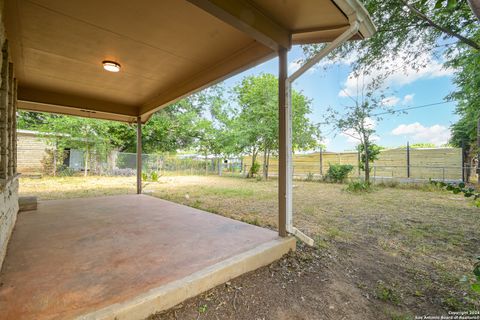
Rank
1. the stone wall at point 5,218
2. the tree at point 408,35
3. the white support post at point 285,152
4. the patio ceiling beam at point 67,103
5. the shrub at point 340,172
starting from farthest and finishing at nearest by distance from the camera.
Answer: the shrub at point 340,172
the patio ceiling beam at point 67,103
the tree at point 408,35
the white support post at point 285,152
the stone wall at point 5,218

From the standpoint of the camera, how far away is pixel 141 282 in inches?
62.6

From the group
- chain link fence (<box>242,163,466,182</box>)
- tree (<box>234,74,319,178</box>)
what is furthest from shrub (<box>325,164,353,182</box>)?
tree (<box>234,74,319,178</box>)

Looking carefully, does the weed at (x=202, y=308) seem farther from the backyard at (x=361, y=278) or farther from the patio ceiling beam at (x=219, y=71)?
the patio ceiling beam at (x=219, y=71)

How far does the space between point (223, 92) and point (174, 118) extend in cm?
474

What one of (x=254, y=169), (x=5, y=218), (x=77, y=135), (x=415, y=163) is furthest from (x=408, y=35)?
(x=77, y=135)

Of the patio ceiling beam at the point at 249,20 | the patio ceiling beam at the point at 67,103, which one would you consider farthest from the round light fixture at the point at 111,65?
the patio ceiling beam at the point at 67,103

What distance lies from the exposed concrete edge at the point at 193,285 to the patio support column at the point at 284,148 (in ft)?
0.99

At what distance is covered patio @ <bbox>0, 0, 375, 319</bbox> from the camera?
152cm

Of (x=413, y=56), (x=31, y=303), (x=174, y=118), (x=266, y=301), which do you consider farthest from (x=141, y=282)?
(x=174, y=118)

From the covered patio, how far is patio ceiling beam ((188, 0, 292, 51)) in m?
0.01

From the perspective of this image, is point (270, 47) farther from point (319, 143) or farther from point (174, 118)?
point (174, 118)

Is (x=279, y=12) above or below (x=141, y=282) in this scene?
above

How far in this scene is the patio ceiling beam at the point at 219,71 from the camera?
2614 millimetres

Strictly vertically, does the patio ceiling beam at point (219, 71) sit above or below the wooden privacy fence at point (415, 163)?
above
